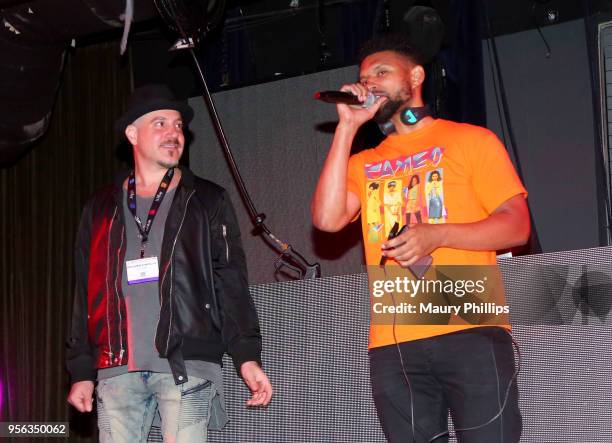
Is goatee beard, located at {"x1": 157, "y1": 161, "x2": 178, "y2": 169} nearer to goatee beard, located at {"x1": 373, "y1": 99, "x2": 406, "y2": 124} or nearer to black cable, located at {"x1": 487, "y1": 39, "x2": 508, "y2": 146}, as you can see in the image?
goatee beard, located at {"x1": 373, "y1": 99, "x2": 406, "y2": 124}

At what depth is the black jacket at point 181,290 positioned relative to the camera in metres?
2.83

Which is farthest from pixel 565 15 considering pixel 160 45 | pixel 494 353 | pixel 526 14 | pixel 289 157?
pixel 494 353

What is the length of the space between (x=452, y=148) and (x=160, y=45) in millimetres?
3898

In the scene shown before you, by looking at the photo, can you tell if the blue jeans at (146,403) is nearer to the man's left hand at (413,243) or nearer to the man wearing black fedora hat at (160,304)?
the man wearing black fedora hat at (160,304)

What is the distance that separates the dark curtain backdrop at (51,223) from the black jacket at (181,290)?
2.95 m

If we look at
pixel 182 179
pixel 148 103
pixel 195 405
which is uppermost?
pixel 148 103

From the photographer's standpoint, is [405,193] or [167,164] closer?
[405,193]

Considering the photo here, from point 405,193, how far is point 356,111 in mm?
311

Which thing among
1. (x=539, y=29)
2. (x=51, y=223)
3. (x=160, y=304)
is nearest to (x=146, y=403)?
(x=160, y=304)

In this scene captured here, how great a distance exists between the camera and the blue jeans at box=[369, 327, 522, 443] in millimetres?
2314

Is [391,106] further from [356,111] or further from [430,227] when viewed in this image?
[430,227]

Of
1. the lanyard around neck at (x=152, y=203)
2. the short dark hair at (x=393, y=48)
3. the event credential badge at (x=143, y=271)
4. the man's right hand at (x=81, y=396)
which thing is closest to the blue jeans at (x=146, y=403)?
the man's right hand at (x=81, y=396)

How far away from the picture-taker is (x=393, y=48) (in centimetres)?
284

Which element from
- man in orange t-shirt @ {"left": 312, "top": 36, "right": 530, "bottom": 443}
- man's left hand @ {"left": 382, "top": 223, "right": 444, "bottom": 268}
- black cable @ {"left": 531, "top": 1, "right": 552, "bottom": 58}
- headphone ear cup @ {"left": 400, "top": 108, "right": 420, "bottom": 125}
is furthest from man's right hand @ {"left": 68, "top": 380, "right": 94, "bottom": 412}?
black cable @ {"left": 531, "top": 1, "right": 552, "bottom": 58}
